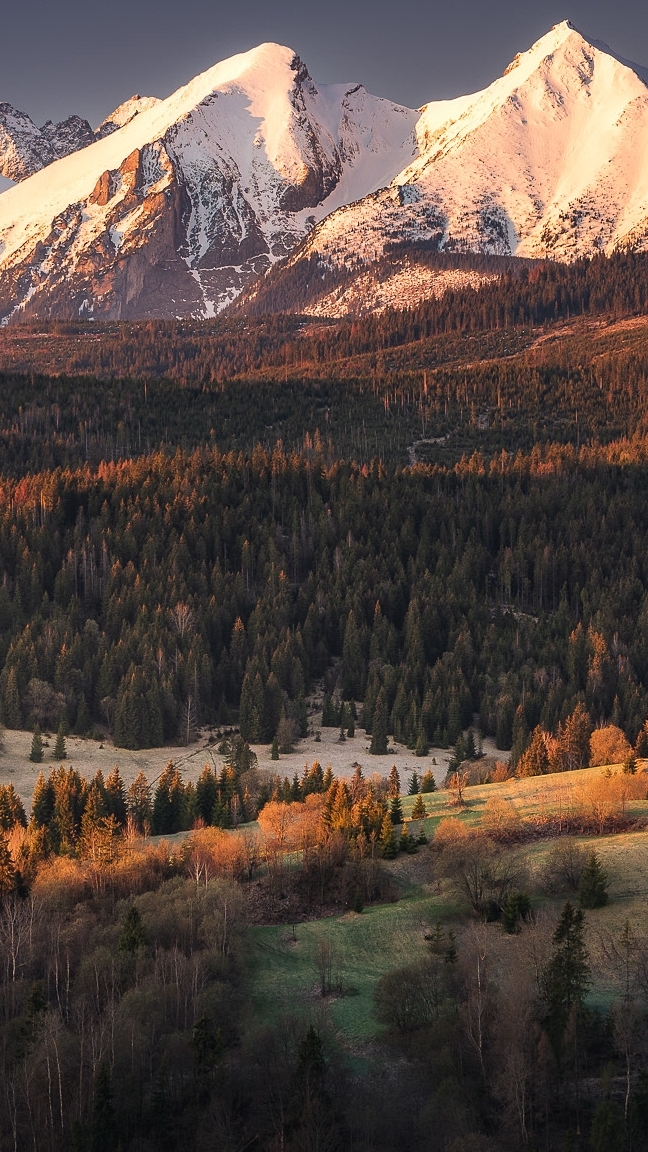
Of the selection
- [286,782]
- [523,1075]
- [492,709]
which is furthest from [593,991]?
[492,709]

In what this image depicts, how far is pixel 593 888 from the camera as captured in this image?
87375 millimetres

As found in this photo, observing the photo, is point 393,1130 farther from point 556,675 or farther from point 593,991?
point 556,675

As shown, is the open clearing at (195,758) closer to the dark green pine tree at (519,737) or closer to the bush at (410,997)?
the dark green pine tree at (519,737)

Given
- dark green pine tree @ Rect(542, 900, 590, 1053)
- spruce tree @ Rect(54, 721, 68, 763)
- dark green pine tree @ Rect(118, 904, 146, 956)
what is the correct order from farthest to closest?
1. spruce tree @ Rect(54, 721, 68, 763)
2. dark green pine tree @ Rect(118, 904, 146, 956)
3. dark green pine tree @ Rect(542, 900, 590, 1053)

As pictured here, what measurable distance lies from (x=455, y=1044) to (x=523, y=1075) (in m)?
5.28

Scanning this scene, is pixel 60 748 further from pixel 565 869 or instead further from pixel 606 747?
pixel 565 869

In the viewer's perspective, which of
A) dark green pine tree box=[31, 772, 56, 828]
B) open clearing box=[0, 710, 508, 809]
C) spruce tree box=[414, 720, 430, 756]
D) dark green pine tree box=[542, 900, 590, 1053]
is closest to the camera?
dark green pine tree box=[542, 900, 590, 1053]

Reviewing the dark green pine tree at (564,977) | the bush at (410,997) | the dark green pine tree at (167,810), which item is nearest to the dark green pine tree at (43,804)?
the dark green pine tree at (167,810)

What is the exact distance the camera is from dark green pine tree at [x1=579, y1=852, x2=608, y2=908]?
87.2m

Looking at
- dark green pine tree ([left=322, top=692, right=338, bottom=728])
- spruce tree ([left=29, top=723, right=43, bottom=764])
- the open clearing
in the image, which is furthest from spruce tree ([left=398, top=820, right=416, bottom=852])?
dark green pine tree ([left=322, top=692, right=338, bottom=728])

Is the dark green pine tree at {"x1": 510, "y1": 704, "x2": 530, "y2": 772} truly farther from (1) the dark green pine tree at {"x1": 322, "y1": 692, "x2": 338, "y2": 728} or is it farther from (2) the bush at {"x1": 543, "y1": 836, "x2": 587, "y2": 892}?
(2) the bush at {"x1": 543, "y1": 836, "x2": 587, "y2": 892}

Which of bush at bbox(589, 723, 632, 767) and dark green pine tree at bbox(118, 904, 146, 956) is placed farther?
bush at bbox(589, 723, 632, 767)

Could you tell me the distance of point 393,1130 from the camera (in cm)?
7175

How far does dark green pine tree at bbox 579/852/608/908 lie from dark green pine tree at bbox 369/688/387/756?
8625 centimetres
